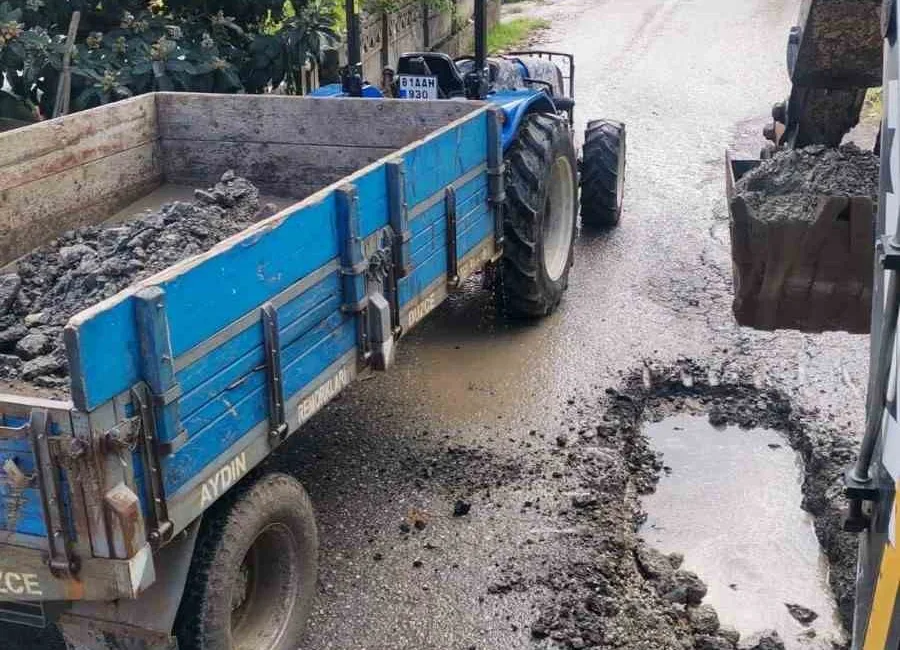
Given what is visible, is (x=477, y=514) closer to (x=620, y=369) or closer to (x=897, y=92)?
(x=620, y=369)

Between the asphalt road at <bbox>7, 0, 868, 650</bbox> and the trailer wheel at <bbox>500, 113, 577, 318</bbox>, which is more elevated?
the trailer wheel at <bbox>500, 113, 577, 318</bbox>

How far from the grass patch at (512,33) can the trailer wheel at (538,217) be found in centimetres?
1093

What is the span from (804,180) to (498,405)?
2.17 meters

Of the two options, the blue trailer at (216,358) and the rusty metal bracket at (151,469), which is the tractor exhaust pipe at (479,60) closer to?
the blue trailer at (216,358)

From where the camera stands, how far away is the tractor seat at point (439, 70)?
718 centimetres

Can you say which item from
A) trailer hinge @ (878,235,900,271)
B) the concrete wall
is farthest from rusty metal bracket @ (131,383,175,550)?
the concrete wall

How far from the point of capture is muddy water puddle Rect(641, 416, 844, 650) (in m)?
4.30

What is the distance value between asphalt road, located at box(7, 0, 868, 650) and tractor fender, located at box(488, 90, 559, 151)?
49.1 inches

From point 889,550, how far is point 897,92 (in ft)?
4.44

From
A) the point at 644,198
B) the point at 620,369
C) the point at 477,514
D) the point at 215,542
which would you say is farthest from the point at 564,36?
the point at 215,542

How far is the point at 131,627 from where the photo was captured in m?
3.28

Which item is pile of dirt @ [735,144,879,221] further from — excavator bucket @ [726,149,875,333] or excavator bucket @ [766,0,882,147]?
excavator bucket @ [766,0,882,147]

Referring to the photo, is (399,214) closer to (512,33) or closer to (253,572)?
(253,572)

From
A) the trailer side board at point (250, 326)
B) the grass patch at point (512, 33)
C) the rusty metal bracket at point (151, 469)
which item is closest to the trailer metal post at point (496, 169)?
the trailer side board at point (250, 326)
